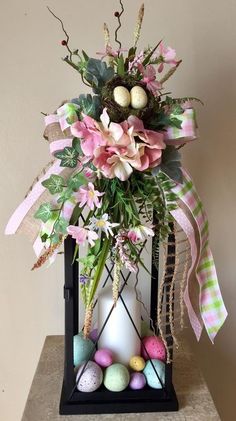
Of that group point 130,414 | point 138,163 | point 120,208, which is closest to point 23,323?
point 130,414

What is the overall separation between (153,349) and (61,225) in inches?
13.1

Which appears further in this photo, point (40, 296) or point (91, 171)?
point (40, 296)

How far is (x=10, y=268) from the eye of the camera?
1131 millimetres

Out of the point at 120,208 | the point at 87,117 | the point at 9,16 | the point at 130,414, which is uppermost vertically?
the point at 9,16

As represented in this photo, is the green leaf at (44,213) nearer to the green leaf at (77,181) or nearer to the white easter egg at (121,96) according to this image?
the green leaf at (77,181)

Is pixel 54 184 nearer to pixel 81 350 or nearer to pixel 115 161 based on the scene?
pixel 115 161

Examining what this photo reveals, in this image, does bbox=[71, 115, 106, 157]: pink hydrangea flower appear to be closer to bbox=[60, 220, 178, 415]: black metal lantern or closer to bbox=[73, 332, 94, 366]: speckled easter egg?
bbox=[60, 220, 178, 415]: black metal lantern

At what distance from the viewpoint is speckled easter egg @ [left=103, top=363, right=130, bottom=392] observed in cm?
81

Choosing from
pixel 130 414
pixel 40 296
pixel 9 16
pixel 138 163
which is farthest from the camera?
pixel 40 296

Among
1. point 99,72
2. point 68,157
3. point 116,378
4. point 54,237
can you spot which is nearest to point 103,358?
point 116,378

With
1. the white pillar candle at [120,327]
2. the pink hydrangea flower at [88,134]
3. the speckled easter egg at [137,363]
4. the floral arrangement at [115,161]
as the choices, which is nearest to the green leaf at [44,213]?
the floral arrangement at [115,161]

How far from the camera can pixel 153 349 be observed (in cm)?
87

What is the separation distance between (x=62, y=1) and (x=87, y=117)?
51 cm

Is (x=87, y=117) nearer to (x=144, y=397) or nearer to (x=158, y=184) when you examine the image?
(x=158, y=184)
